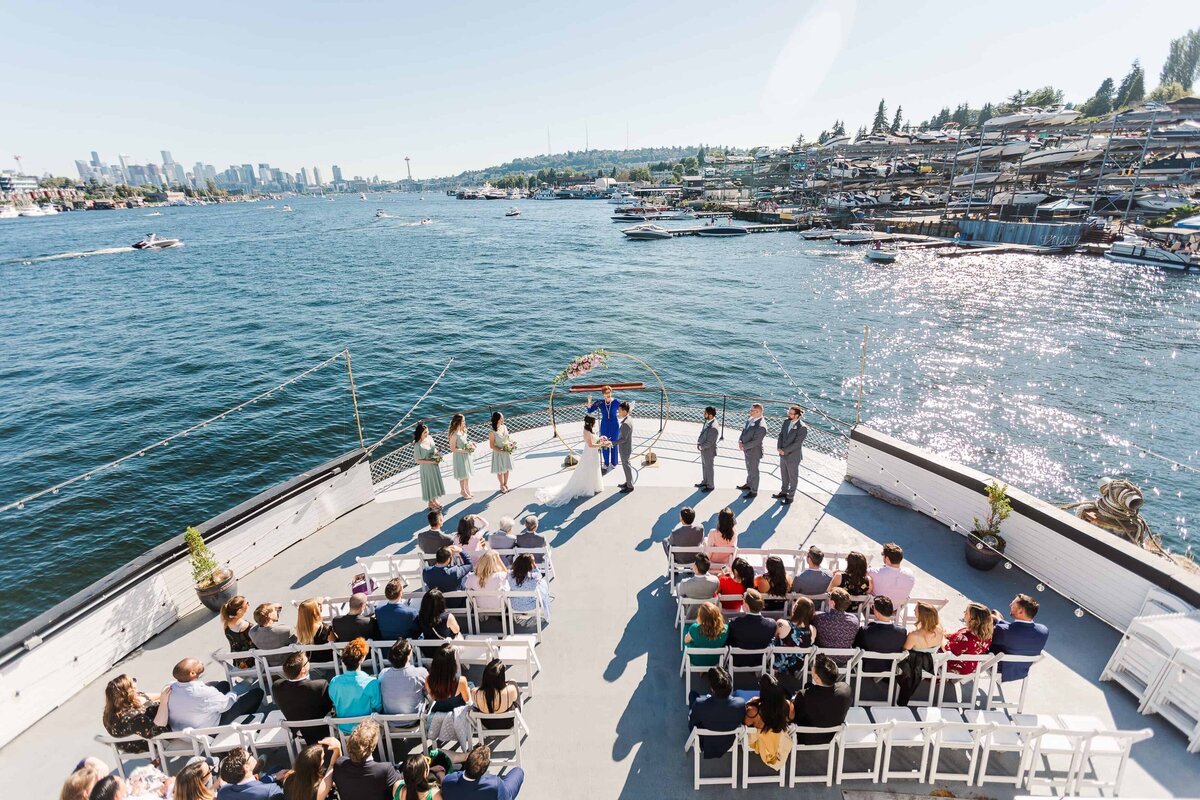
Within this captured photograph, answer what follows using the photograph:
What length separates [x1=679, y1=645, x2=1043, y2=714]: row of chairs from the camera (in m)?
5.12

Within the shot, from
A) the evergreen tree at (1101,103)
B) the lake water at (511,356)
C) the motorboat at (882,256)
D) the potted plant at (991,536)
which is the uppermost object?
the evergreen tree at (1101,103)

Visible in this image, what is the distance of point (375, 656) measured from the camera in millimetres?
5625

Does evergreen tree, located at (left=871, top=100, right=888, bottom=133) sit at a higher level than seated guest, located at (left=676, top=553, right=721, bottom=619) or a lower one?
higher

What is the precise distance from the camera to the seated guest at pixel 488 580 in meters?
6.14

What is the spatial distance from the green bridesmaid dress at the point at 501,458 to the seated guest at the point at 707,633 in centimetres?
502

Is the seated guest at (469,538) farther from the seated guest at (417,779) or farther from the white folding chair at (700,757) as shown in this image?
the white folding chair at (700,757)

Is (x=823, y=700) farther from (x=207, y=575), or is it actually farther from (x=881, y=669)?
(x=207, y=575)

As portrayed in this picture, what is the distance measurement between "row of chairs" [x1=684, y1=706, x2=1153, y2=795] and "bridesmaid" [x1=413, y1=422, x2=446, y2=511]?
233 inches

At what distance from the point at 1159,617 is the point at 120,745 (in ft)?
34.0

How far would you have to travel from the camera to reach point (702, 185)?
16162cm

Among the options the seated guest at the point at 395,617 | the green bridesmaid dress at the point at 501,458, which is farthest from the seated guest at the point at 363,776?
the green bridesmaid dress at the point at 501,458

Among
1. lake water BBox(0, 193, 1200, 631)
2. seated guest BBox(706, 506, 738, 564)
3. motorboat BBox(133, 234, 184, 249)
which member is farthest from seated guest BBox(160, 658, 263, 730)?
motorboat BBox(133, 234, 184, 249)

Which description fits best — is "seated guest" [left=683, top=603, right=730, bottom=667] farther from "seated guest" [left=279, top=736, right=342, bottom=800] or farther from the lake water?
the lake water

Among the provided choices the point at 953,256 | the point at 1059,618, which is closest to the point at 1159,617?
the point at 1059,618
